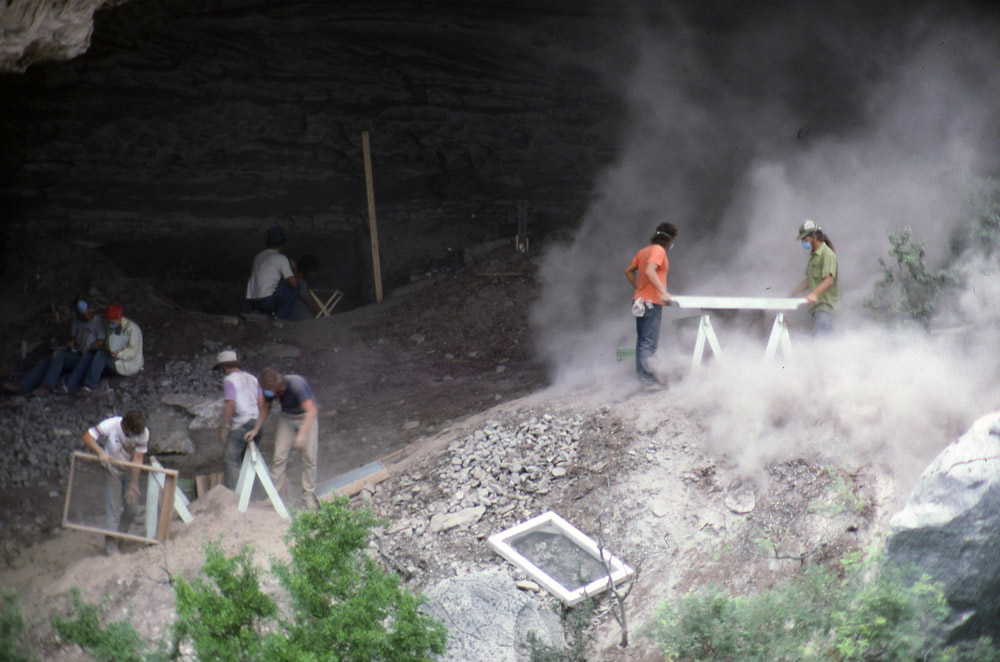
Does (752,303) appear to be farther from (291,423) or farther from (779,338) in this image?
(291,423)

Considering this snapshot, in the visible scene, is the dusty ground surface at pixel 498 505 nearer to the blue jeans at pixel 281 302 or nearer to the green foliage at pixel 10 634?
the green foliage at pixel 10 634

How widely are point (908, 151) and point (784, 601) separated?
6639 millimetres

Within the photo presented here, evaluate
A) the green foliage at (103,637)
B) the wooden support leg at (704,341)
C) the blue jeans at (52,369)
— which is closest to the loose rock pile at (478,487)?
the wooden support leg at (704,341)

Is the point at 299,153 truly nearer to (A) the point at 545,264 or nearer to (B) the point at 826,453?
(A) the point at 545,264

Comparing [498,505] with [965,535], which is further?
[498,505]

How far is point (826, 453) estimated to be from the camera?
21.4 ft

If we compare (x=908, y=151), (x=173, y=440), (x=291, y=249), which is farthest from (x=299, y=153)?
(x=908, y=151)

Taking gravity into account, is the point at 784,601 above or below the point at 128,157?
below

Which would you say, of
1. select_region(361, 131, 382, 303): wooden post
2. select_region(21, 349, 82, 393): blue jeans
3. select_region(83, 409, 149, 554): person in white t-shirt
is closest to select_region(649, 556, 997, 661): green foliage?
select_region(83, 409, 149, 554): person in white t-shirt

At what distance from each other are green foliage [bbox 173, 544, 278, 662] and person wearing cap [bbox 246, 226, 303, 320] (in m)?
7.10

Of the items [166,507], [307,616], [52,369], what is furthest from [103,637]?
[52,369]

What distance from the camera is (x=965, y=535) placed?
16.2 ft

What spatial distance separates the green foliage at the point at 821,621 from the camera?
16.1ft

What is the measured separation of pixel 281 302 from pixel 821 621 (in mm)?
8352
